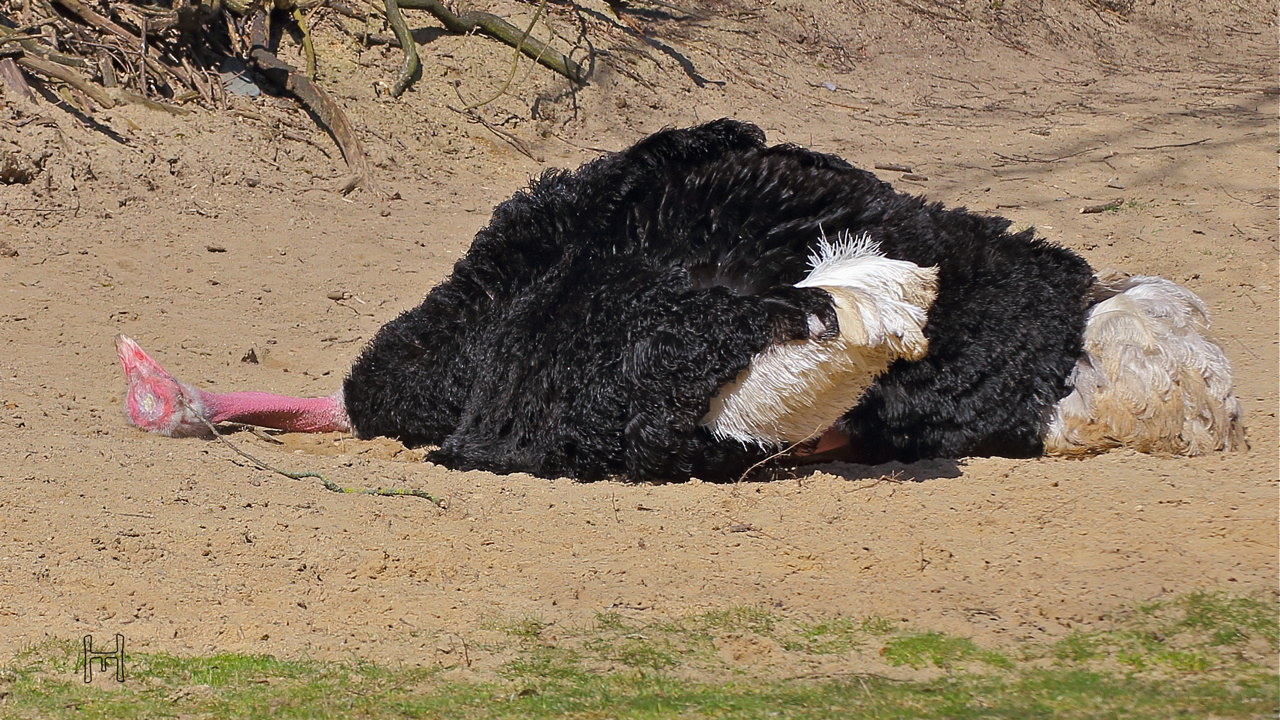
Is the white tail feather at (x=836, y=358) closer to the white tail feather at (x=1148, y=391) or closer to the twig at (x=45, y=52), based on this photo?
the white tail feather at (x=1148, y=391)

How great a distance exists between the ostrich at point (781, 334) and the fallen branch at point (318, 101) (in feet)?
12.5

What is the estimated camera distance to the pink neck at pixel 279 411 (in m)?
4.84

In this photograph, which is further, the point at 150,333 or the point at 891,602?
the point at 150,333

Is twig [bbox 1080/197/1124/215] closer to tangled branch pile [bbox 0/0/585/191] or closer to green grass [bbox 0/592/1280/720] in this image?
tangled branch pile [bbox 0/0/585/191]

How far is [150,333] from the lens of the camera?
19.1 ft

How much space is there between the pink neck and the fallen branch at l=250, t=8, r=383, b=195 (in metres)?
3.27

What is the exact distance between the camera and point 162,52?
8.38 meters

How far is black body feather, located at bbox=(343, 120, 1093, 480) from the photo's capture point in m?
3.86

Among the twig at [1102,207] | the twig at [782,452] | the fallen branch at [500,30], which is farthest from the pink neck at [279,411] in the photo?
the fallen branch at [500,30]

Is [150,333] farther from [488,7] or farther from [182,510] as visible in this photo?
[488,7]

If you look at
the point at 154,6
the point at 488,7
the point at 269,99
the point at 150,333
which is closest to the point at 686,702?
the point at 150,333

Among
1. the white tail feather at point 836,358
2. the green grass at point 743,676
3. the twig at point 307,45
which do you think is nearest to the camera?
the green grass at point 743,676

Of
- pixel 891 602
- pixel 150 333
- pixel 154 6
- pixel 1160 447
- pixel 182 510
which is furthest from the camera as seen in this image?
pixel 154 6

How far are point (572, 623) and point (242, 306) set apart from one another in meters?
4.00
